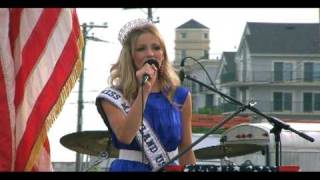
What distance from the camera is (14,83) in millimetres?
5234

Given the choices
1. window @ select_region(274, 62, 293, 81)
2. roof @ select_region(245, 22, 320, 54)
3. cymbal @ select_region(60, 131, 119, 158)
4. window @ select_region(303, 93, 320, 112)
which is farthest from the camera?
roof @ select_region(245, 22, 320, 54)

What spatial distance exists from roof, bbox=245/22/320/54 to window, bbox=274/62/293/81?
1433mm

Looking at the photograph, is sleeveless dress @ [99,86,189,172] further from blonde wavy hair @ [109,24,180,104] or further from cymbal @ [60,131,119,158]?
cymbal @ [60,131,119,158]

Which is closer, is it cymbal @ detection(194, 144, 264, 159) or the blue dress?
the blue dress

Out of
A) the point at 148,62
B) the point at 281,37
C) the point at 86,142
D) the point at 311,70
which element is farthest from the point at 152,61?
the point at 281,37

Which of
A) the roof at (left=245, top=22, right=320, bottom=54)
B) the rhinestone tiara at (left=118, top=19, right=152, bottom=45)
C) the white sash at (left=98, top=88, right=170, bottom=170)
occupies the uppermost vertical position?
the roof at (left=245, top=22, right=320, bottom=54)

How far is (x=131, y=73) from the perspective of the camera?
4707mm

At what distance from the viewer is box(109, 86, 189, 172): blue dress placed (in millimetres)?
4680

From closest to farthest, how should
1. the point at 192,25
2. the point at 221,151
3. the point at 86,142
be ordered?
the point at 86,142 < the point at 221,151 < the point at 192,25

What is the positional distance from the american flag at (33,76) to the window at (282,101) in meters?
54.3

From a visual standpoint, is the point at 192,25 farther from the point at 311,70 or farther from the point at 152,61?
the point at 152,61

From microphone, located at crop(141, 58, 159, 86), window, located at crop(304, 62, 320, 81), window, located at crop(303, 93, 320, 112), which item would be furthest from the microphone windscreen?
window, located at crop(303, 93, 320, 112)

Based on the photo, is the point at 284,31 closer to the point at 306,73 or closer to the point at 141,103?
the point at 306,73

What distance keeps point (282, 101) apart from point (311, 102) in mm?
1783
